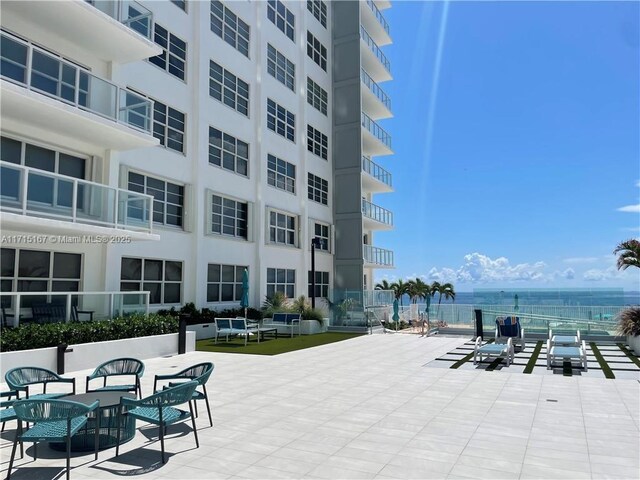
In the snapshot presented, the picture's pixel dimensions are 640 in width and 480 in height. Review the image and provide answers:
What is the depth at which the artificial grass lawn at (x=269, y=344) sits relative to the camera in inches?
636

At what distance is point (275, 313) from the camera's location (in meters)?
22.0

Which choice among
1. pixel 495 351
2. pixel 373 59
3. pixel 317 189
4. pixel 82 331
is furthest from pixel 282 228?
pixel 373 59

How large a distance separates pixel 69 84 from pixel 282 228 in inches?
587

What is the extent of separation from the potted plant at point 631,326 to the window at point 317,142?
19.2 metres

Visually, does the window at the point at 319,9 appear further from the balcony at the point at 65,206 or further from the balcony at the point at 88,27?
the balcony at the point at 65,206

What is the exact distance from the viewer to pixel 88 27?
14.8 m

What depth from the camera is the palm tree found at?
16.6 m

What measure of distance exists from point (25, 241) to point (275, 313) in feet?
35.8

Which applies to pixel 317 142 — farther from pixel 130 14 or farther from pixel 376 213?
pixel 130 14

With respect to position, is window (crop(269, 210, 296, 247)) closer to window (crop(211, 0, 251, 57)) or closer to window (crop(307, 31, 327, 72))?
window (crop(211, 0, 251, 57))

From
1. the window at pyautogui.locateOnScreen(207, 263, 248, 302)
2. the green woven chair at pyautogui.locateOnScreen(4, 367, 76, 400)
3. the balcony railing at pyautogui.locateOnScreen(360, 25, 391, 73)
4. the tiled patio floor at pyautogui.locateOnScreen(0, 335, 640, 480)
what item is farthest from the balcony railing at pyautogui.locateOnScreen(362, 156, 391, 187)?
the green woven chair at pyautogui.locateOnScreen(4, 367, 76, 400)

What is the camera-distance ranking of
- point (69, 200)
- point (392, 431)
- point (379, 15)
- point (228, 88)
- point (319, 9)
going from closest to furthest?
1. point (392, 431)
2. point (69, 200)
3. point (228, 88)
4. point (319, 9)
5. point (379, 15)

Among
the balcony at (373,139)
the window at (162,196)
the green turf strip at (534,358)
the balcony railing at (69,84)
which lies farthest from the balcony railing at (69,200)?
the balcony at (373,139)

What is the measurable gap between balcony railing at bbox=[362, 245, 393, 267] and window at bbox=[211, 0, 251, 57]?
13952 mm
